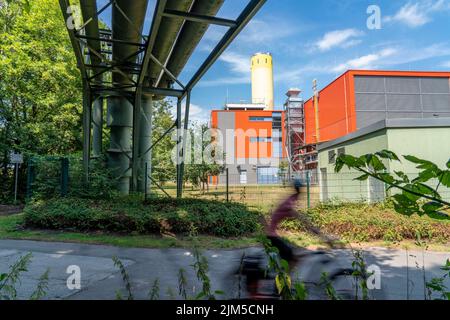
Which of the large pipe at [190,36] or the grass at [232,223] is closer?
the large pipe at [190,36]

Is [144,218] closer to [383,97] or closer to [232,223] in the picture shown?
→ [232,223]

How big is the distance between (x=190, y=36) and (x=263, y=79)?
4460cm

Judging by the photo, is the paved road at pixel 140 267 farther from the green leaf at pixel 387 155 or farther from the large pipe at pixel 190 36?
the large pipe at pixel 190 36

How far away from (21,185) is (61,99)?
5.06 metres

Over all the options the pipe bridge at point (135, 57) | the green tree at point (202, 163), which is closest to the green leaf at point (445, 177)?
the pipe bridge at point (135, 57)

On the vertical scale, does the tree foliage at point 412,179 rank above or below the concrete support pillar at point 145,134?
below

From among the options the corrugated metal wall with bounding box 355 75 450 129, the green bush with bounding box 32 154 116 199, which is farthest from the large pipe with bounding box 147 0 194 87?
the corrugated metal wall with bounding box 355 75 450 129

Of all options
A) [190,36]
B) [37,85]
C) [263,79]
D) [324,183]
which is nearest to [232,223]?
[190,36]

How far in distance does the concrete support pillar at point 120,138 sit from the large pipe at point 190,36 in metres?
3.20

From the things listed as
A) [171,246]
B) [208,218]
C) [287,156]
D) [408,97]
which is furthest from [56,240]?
[287,156]

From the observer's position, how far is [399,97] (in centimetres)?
3388

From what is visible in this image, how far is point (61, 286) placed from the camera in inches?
141

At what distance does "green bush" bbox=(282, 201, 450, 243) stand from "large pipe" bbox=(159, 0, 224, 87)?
5216mm

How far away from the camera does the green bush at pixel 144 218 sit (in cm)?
728
